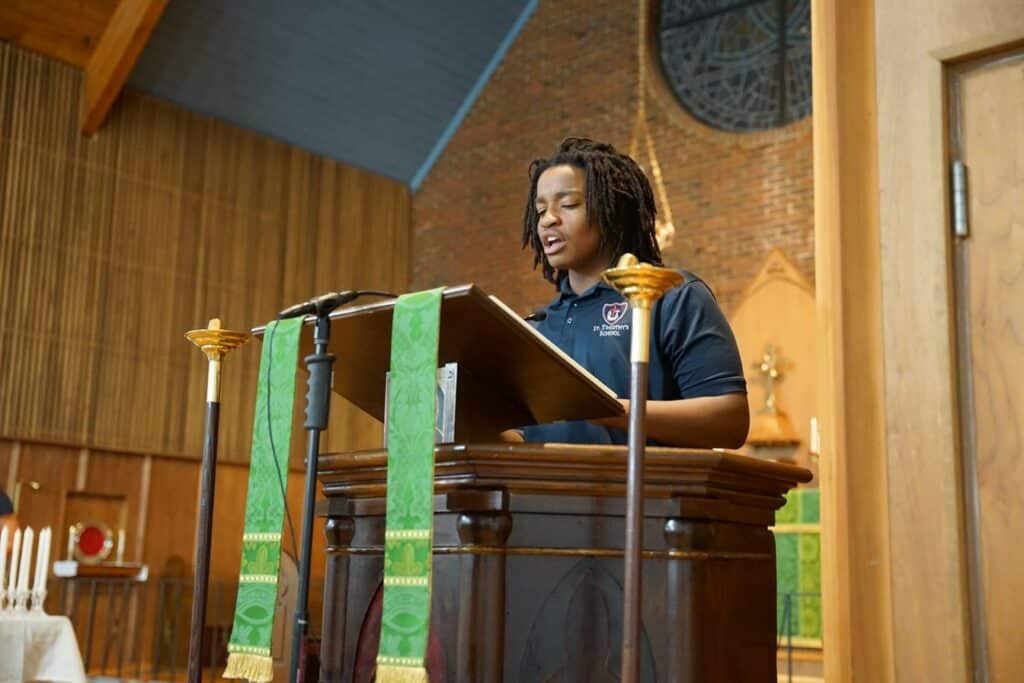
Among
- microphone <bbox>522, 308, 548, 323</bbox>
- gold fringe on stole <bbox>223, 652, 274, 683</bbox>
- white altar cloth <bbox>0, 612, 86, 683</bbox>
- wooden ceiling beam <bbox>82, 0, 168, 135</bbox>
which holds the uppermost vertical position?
wooden ceiling beam <bbox>82, 0, 168, 135</bbox>

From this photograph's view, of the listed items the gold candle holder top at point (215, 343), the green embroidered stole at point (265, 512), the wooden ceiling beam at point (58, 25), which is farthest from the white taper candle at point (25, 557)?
the wooden ceiling beam at point (58, 25)

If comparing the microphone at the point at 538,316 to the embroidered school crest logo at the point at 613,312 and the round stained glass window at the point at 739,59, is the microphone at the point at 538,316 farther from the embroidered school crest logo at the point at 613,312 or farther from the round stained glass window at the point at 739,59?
the round stained glass window at the point at 739,59

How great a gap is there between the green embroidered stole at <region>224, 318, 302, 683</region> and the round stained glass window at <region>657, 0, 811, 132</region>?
7.94 metres

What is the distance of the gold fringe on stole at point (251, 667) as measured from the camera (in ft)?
7.11

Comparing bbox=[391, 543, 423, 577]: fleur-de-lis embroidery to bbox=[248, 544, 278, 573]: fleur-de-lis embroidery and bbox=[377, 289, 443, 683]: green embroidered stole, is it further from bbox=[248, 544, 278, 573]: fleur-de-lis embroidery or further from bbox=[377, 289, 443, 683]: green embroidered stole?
bbox=[248, 544, 278, 573]: fleur-de-lis embroidery

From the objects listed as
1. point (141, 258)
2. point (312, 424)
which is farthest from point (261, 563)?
point (141, 258)

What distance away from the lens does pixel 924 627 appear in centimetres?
198

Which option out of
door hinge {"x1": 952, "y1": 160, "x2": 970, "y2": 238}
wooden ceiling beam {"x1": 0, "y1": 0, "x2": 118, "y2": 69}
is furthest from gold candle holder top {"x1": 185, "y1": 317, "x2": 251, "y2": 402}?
wooden ceiling beam {"x1": 0, "y1": 0, "x2": 118, "y2": 69}

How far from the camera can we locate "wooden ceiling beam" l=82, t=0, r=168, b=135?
30.5ft

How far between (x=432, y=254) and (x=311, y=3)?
2715 mm

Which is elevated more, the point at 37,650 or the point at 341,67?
the point at 341,67

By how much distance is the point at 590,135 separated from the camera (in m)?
10.8

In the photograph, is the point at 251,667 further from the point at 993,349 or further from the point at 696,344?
the point at 993,349

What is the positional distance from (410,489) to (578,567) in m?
0.31
